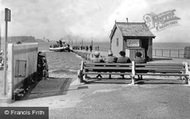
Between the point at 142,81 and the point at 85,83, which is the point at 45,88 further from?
the point at 142,81

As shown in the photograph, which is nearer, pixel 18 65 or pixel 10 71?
pixel 10 71

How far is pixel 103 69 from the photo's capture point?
1230 centimetres

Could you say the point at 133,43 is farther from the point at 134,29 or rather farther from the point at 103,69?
the point at 103,69

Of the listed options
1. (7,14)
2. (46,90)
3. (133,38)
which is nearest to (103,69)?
(46,90)

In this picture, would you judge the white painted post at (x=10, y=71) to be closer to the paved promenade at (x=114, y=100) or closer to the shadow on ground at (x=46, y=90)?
the paved promenade at (x=114, y=100)

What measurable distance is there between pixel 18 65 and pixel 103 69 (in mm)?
3586

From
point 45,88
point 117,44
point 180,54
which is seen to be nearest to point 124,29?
point 117,44

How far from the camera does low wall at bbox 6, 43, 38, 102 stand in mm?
9070

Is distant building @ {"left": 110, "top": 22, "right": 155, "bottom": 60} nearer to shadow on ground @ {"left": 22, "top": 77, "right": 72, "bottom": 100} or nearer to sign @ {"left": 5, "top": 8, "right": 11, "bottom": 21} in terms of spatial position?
shadow on ground @ {"left": 22, "top": 77, "right": 72, "bottom": 100}

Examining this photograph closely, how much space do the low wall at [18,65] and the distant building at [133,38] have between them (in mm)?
17928

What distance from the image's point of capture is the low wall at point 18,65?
29.8 ft

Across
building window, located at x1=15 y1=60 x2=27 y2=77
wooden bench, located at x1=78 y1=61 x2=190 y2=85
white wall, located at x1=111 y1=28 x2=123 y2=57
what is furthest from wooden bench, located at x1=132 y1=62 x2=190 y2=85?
white wall, located at x1=111 y1=28 x2=123 y2=57

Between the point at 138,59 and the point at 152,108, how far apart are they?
196 inches

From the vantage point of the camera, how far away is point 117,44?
110 ft
